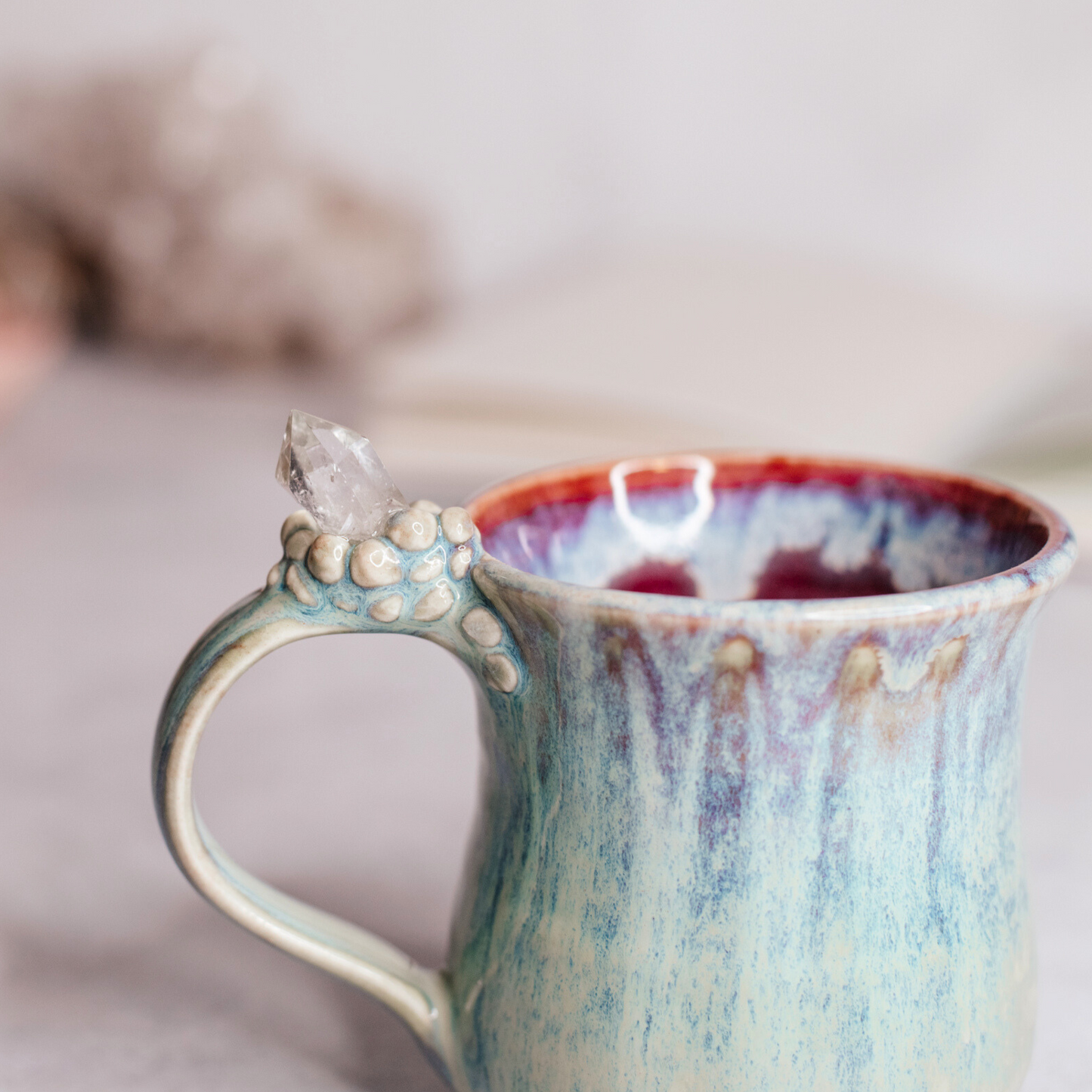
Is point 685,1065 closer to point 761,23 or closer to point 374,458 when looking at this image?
point 374,458

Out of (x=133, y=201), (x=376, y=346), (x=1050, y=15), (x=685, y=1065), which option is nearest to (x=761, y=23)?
(x=1050, y=15)

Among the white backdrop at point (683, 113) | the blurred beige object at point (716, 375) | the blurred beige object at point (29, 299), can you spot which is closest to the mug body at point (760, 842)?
the blurred beige object at point (716, 375)

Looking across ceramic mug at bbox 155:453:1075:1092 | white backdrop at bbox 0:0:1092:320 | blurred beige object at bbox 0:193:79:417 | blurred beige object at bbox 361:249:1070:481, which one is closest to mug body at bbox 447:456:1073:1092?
ceramic mug at bbox 155:453:1075:1092

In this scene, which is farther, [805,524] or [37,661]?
[37,661]

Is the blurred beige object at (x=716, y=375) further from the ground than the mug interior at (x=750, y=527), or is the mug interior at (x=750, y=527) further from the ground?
the mug interior at (x=750, y=527)

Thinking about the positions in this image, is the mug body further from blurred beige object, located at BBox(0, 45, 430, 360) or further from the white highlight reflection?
blurred beige object, located at BBox(0, 45, 430, 360)

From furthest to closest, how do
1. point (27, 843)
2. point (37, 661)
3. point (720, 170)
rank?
point (720, 170) → point (37, 661) → point (27, 843)

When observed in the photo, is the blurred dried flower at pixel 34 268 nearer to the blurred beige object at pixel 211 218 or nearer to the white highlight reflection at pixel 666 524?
the blurred beige object at pixel 211 218

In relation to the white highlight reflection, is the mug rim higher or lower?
higher
